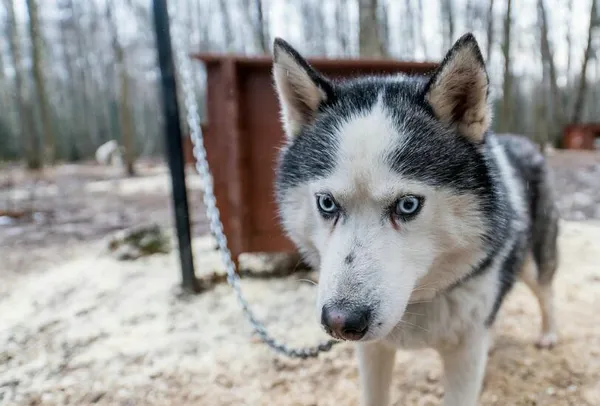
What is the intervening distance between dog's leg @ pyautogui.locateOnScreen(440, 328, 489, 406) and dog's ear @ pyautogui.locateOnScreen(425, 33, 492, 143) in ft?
3.07

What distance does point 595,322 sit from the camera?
345 centimetres

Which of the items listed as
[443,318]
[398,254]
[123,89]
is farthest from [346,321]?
[123,89]

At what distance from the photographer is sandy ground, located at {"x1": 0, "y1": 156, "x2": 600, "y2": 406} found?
2746mm

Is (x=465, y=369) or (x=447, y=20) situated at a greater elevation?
(x=447, y=20)

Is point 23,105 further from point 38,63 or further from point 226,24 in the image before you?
point 226,24

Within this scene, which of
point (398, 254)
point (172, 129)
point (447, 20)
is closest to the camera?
point (398, 254)

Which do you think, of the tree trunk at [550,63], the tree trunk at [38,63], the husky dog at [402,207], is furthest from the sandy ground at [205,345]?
the tree trunk at [550,63]

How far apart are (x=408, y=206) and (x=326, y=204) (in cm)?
31

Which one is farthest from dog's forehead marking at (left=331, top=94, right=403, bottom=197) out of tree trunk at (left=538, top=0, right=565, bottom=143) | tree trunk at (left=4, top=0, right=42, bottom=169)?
tree trunk at (left=538, top=0, right=565, bottom=143)

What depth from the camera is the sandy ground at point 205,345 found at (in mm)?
2746

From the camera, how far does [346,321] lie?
1390mm

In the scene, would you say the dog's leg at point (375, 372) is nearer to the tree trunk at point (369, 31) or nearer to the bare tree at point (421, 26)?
the tree trunk at point (369, 31)

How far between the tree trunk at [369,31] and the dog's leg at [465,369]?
5767 mm

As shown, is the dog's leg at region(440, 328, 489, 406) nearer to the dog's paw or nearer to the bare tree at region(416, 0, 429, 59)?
the dog's paw
